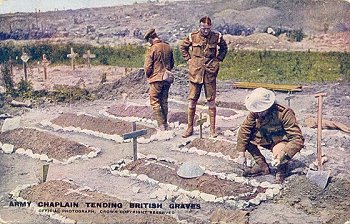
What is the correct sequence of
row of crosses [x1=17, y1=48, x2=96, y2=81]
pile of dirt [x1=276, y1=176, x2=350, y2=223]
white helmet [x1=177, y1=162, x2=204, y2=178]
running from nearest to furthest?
pile of dirt [x1=276, y1=176, x2=350, y2=223] < white helmet [x1=177, y1=162, x2=204, y2=178] < row of crosses [x1=17, y1=48, x2=96, y2=81]

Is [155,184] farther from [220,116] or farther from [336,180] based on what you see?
[336,180]

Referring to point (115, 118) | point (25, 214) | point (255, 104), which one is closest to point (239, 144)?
point (255, 104)

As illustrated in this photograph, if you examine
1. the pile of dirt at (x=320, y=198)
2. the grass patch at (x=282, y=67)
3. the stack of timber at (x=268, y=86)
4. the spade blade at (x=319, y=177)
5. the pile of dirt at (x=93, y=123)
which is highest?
the grass patch at (x=282, y=67)

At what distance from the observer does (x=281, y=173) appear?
500 cm

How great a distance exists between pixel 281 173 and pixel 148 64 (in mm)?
1423

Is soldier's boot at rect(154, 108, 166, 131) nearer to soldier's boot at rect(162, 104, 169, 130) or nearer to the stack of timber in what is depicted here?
soldier's boot at rect(162, 104, 169, 130)

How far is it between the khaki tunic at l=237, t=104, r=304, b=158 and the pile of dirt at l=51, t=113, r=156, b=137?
3.54 feet

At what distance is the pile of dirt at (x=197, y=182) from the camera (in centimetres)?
491

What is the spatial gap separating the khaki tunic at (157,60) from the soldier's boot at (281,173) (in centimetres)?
123

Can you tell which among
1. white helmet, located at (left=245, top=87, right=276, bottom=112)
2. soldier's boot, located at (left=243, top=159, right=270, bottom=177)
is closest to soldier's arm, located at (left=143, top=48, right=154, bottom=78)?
white helmet, located at (left=245, top=87, right=276, bottom=112)

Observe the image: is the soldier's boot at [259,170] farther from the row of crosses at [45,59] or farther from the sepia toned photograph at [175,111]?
the row of crosses at [45,59]

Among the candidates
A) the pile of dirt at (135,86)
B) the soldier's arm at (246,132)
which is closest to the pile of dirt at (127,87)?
the pile of dirt at (135,86)

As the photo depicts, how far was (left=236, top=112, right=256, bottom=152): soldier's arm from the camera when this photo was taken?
5.04m

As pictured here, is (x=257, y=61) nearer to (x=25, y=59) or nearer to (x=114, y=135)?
(x=114, y=135)
